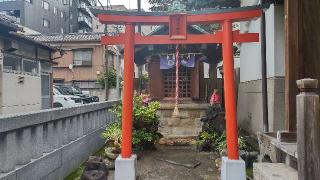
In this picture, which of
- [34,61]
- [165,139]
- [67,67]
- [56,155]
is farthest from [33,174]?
[67,67]

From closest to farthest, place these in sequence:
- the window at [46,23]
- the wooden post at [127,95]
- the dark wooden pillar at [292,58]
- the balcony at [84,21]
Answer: the dark wooden pillar at [292,58]
the wooden post at [127,95]
the window at [46,23]
the balcony at [84,21]

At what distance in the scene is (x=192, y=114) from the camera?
655 inches

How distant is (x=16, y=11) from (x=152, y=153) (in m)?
38.6

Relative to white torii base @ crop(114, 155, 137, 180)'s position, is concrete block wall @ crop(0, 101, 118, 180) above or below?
above

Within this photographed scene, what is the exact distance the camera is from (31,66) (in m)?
19.0

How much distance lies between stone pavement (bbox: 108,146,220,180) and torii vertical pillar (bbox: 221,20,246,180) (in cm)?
91

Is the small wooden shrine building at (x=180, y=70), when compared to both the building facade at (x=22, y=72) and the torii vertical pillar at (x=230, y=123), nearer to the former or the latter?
the building facade at (x=22, y=72)

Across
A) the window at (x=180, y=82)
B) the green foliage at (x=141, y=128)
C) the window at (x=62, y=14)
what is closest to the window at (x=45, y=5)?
the window at (x=62, y=14)

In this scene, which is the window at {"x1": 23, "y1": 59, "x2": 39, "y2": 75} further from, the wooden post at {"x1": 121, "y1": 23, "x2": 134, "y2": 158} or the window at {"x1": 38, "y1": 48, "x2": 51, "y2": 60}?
the wooden post at {"x1": 121, "y1": 23, "x2": 134, "y2": 158}

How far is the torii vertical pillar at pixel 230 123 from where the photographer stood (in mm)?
7770

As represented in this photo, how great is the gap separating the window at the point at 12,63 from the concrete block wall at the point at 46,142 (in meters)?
6.43

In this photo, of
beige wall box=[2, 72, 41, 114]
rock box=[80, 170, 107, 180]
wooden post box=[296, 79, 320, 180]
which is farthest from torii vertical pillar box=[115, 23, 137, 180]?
beige wall box=[2, 72, 41, 114]

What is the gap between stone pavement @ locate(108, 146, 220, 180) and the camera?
344 inches

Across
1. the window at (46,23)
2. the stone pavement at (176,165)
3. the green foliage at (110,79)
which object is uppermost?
the window at (46,23)
